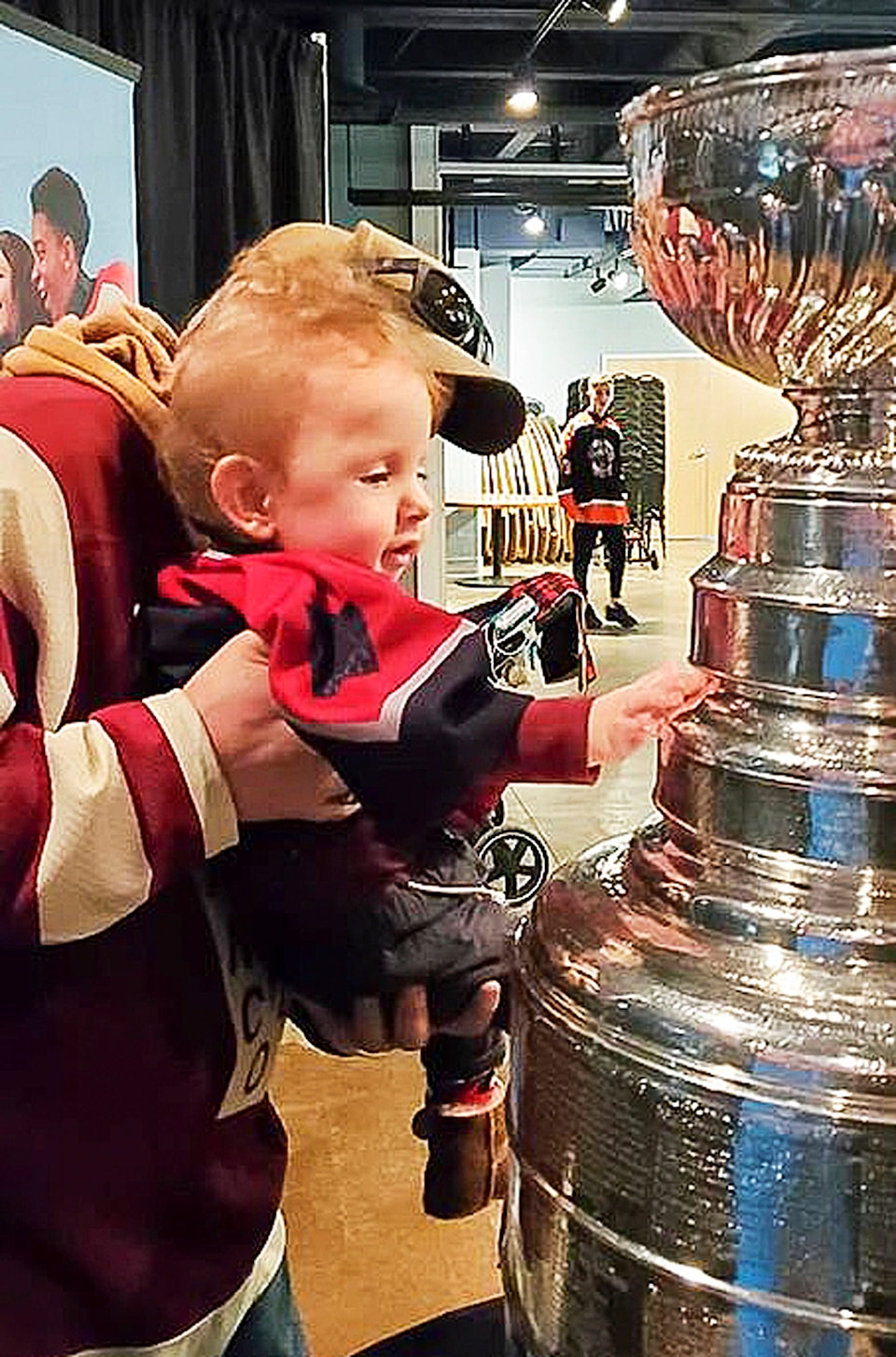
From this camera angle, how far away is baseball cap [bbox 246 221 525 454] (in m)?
0.78

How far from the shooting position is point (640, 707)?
0.62 m

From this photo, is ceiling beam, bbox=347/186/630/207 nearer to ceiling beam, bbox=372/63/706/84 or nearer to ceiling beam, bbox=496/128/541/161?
ceiling beam, bbox=496/128/541/161

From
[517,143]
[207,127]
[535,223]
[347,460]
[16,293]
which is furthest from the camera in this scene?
[535,223]

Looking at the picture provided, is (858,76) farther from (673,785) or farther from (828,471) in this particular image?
(673,785)

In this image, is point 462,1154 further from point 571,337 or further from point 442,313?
point 571,337

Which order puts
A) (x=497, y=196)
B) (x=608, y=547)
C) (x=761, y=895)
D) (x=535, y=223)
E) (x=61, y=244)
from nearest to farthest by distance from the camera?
(x=761, y=895)
(x=61, y=244)
(x=497, y=196)
(x=608, y=547)
(x=535, y=223)

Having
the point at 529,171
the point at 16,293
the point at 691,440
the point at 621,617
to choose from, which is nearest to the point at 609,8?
the point at 621,617

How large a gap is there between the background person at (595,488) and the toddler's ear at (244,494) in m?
7.83

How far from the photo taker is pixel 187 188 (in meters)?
4.77

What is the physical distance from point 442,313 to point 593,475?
8159mm

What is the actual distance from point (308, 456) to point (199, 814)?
0.19 meters

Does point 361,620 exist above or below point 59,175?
below

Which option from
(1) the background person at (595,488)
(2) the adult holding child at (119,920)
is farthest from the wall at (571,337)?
(2) the adult holding child at (119,920)

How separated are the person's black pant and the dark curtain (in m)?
3.45
